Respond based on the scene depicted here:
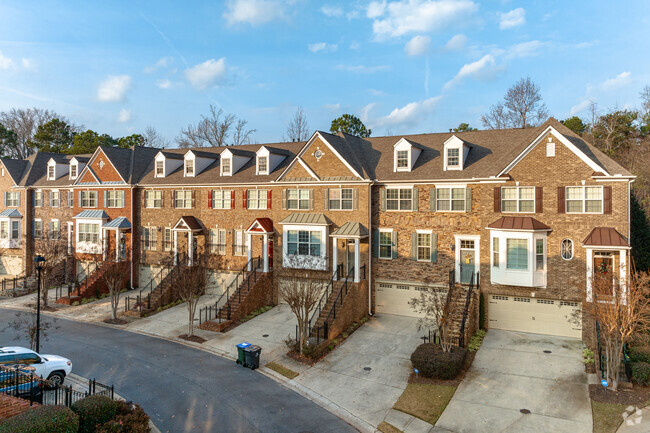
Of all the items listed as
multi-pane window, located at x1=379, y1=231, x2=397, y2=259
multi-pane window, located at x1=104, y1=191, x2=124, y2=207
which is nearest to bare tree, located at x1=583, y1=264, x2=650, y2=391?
multi-pane window, located at x1=379, y1=231, x2=397, y2=259

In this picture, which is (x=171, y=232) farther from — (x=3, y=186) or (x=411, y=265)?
(x=3, y=186)

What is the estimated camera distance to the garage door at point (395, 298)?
24656 mm

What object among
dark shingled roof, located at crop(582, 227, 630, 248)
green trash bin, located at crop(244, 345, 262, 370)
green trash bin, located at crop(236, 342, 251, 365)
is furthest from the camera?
dark shingled roof, located at crop(582, 227, 630, 248)

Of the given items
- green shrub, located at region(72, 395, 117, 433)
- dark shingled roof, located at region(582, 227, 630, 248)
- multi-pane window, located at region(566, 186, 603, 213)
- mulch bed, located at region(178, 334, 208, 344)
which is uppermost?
multi-pane window, located at region(566, 186, 603, 213)

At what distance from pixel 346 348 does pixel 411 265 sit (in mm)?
6717

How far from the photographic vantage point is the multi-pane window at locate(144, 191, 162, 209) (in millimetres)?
33000

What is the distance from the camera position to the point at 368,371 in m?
17.7

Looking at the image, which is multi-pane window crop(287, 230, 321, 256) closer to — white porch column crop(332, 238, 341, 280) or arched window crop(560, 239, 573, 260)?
white porch column crop(332, 238, 341, 280)

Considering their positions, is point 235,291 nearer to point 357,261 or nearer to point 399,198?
point 357,261

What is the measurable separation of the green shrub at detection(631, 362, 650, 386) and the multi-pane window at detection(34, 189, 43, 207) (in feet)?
149

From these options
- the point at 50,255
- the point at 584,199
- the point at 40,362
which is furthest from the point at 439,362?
the point at 50,255

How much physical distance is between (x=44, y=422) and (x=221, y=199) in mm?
21503

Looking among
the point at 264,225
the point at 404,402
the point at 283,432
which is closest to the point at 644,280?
the point at 404,402

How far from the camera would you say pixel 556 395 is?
15039 mm
